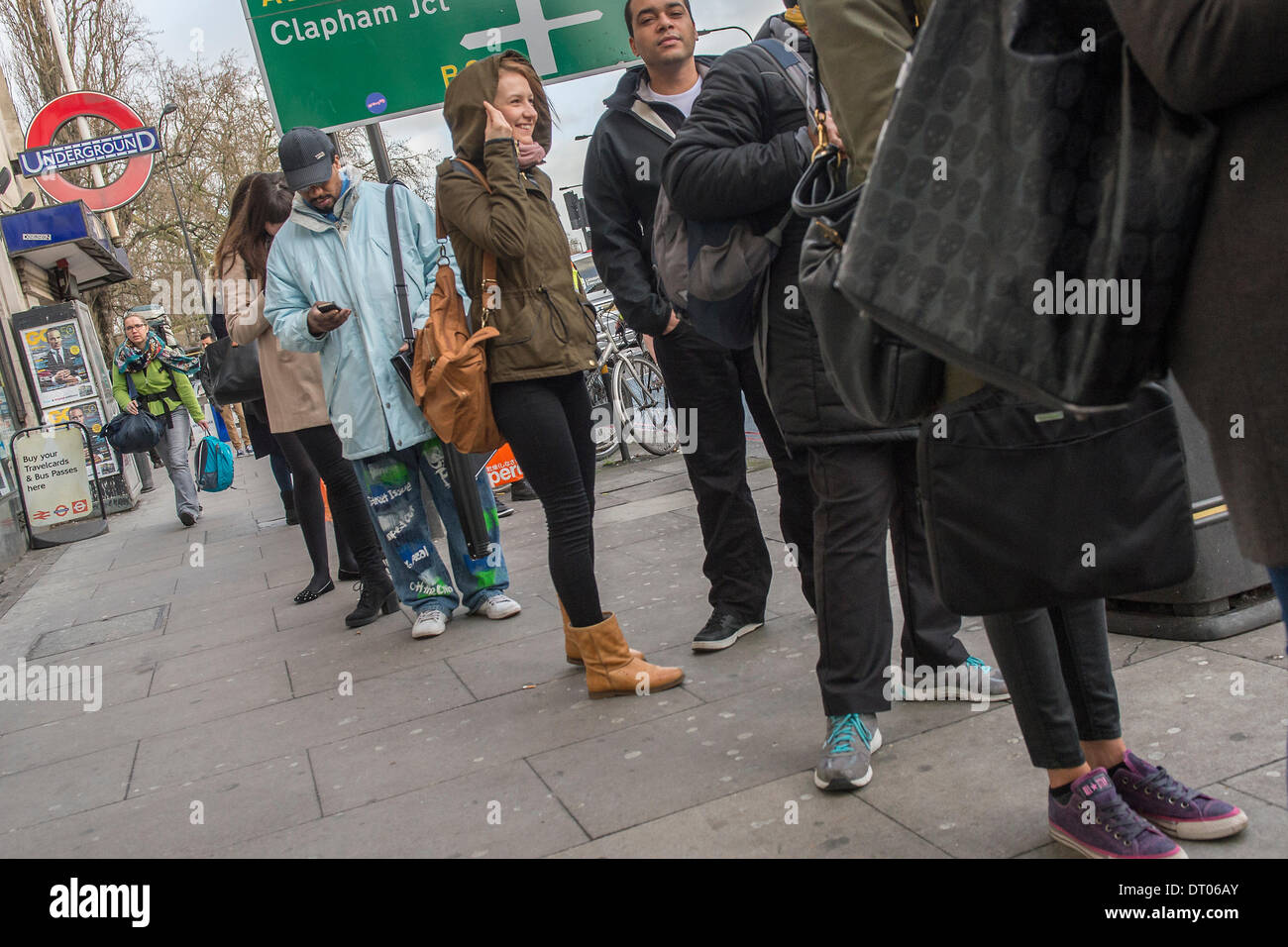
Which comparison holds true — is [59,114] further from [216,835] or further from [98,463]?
[216,835]

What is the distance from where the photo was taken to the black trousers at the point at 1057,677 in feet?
7.75

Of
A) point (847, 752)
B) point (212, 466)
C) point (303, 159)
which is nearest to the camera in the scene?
point (847, 752)

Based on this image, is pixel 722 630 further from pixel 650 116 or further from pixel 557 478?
pixel 650 116

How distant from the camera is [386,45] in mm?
7723

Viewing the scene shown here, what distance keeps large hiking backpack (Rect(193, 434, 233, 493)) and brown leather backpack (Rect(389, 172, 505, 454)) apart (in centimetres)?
767

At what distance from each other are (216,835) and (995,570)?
2393 mm

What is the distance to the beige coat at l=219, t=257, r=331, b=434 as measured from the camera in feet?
19.2

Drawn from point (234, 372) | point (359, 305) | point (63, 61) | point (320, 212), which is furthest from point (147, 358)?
point (63, 61)

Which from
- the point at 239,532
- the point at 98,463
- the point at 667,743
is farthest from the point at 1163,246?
the point at 98,463

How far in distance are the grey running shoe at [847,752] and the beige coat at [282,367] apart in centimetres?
358

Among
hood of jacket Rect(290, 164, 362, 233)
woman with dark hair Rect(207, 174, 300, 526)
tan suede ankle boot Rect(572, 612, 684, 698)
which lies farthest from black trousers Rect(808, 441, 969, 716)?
woman with dark hair Rect(207, 174, 300, 526)

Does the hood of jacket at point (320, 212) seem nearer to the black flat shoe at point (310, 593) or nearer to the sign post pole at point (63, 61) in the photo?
the black flat shoe at point (310, 593)

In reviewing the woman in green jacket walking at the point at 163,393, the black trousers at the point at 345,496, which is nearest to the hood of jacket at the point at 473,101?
the black trousers at the point at 345,496

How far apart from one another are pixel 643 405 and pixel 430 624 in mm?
5296
